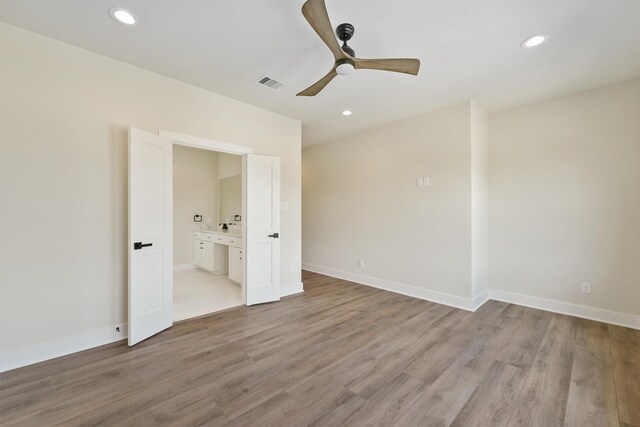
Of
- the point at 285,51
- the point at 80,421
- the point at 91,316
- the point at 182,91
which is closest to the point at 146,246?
the point at 91,316

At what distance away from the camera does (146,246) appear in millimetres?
2770

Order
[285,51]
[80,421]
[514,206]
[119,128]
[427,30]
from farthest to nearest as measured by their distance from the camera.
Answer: [514,206]
[119,128]
[285,51]
[427,30]
[80,421]

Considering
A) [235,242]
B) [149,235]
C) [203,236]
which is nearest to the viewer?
[149,235]

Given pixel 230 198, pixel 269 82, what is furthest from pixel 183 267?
pixel 269 82

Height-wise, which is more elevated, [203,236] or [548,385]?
[203,236]

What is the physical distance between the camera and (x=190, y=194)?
6.29 metres

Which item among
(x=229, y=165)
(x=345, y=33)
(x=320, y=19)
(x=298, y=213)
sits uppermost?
(x=345, y=33)

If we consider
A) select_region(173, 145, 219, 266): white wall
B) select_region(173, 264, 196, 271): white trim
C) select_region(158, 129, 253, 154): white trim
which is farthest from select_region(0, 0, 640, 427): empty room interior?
select_region(173, 145, 219, 266): white wall

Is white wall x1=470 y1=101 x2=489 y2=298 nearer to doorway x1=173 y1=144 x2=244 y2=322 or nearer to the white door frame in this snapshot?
the white door frame

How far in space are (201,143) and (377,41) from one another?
230 cm

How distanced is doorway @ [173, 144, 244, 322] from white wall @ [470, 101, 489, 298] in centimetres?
364

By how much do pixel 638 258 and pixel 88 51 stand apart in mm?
6184

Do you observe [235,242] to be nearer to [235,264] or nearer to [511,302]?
[235,264]

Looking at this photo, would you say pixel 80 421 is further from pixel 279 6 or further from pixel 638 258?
pixel 638 258
